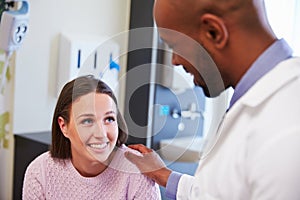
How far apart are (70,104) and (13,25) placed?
74 centimetres

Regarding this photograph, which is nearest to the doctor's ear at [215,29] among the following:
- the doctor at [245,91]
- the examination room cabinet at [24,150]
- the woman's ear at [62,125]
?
the doctor at [245,91]

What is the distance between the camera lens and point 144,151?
0.98 metres

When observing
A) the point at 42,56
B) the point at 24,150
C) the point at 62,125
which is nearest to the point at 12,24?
the point at 42,56

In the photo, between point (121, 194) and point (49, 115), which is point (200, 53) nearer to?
point (121, 194)

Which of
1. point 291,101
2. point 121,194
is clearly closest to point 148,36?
point 121,194

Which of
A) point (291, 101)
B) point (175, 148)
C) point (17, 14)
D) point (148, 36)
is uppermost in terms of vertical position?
point (17, 14)

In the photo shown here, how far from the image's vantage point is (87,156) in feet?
3.38

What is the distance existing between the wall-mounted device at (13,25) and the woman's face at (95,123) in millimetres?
751

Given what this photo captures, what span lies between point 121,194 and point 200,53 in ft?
1.83

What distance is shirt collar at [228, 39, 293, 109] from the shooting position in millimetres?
571

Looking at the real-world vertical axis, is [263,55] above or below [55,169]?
above

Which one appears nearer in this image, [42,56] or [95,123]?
[95,123]

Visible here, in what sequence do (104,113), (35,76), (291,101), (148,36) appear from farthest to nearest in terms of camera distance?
(35,76) < (148,36) < (104,113) < (291,101)

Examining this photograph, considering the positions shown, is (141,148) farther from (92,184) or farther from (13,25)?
(13,25)
